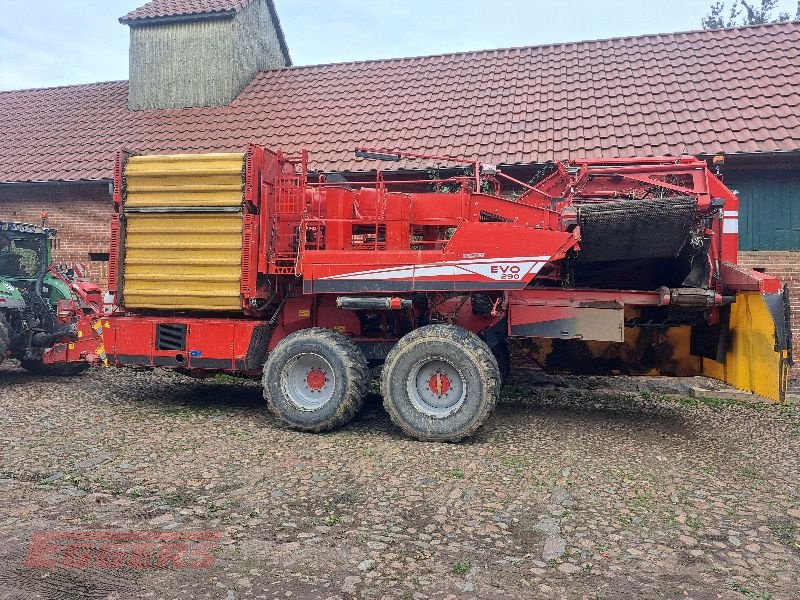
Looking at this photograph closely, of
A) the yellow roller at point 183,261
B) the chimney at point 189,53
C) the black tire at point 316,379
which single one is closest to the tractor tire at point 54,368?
the yellow roller at point 183,261

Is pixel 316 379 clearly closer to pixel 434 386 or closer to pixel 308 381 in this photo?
pixel 308 381

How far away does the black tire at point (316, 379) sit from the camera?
6.15m

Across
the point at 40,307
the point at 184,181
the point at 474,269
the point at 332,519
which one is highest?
the point at 184,181

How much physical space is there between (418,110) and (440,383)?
766 centimetres

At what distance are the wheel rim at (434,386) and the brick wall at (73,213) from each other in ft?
27.5

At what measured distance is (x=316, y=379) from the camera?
641cm

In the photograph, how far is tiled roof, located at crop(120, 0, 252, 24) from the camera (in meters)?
14.6

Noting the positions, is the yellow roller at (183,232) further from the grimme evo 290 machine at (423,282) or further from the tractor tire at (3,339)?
the tractor tire at (3,339)

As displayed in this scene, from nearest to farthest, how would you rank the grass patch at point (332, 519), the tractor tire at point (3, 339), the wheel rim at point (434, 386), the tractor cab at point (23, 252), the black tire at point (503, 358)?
the grass patch at point (332, 519) < the wheel rim at point (434, 386) < the black tire at point (503, 358) < the tractor tire at point (3, 339) < the tractor cab at point (23, 252)

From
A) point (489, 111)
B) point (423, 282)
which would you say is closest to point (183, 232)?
point (423, 282)

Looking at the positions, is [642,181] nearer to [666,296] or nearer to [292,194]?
[666,296]

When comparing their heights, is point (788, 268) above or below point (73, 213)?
below

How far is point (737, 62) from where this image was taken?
458 inches

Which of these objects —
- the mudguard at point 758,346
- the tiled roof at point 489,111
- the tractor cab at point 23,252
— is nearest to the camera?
the mudguard at point 758,346
